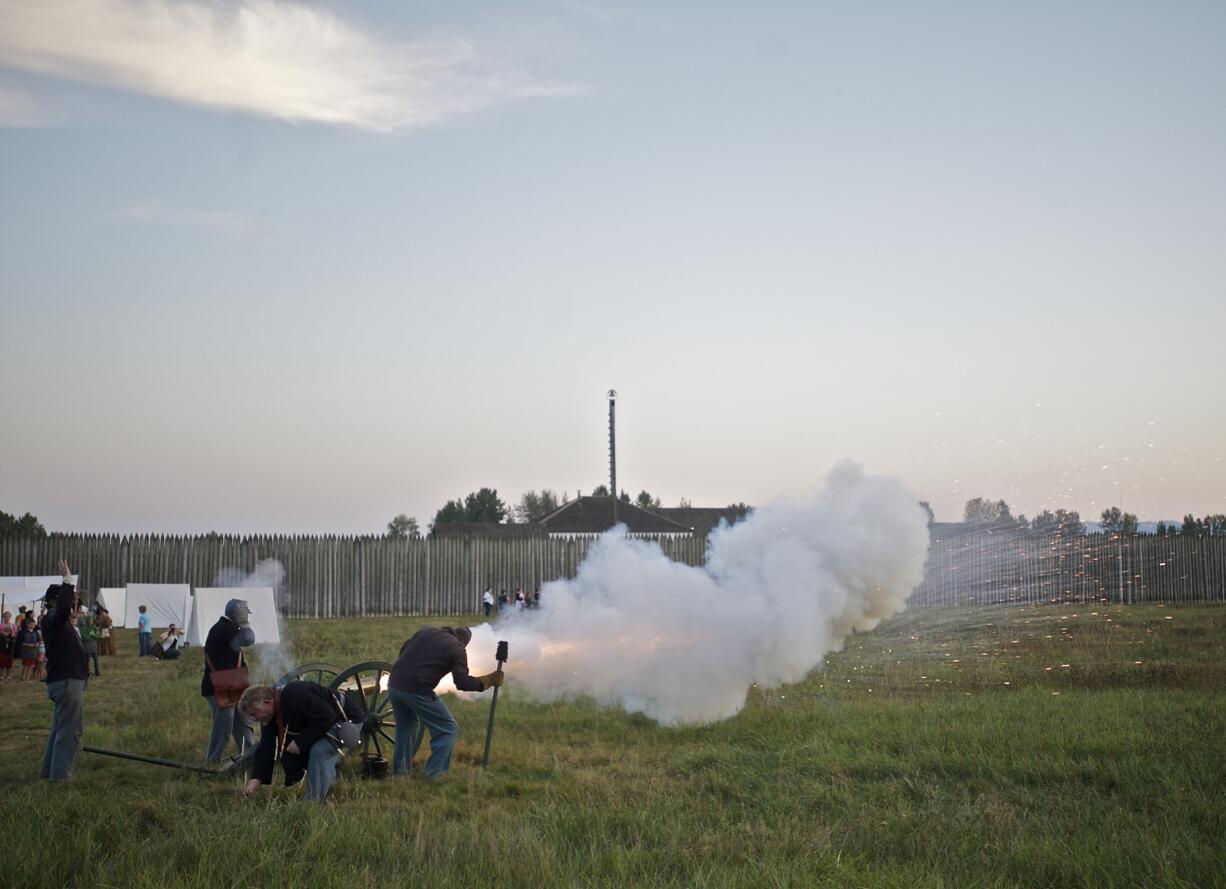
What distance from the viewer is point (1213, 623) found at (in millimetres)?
19703

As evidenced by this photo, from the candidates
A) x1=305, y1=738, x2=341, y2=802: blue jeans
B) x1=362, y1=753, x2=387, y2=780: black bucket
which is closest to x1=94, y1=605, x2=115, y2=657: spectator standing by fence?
x1=362, y1=753, x2=387, y2=780: black bucket

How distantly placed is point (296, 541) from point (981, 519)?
18.5 m

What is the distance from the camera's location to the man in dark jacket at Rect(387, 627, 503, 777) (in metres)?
9.20

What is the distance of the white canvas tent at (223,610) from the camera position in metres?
22.6

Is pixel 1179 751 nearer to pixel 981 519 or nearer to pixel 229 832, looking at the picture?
pixel 229 832

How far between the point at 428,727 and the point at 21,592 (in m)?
16.4

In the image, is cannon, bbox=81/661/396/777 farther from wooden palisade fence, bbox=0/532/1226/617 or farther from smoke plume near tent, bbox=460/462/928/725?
wooden palisade fence, bbox=0/532/1226/617

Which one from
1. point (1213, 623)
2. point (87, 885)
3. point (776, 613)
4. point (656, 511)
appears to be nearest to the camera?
point (87, 885)

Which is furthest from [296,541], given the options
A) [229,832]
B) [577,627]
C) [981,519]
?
[229,832]

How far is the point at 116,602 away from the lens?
26156mm

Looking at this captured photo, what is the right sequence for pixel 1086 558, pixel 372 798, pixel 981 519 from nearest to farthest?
pixel 372 798 → pixel 981 519 → pixel 1086 558

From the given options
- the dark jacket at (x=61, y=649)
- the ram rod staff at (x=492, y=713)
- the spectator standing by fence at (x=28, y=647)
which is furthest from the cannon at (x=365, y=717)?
the spectator standing by fence at (x=28, y=647)

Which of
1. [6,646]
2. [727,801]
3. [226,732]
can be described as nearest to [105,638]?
[6,646]

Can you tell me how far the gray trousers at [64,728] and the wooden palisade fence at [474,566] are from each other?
852 inches
